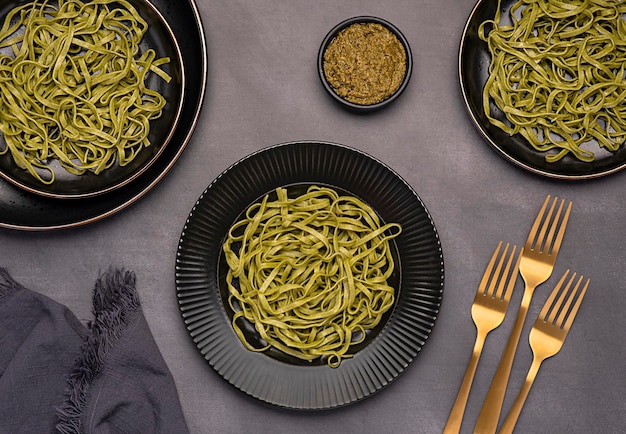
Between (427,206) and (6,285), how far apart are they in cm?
152

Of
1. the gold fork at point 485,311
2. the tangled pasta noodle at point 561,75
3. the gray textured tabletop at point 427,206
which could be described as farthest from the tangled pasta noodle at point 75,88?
the gold fork at point 485,311

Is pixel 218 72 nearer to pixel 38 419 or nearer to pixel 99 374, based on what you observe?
pixel 99 374

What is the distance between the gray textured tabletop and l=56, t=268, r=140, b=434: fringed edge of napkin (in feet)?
0.16

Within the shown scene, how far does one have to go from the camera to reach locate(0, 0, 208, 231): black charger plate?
1.92 m

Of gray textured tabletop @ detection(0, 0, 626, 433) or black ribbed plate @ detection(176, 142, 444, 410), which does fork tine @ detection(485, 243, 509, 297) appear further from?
black ribbed plate @ detection(176, 142, 444, 410)

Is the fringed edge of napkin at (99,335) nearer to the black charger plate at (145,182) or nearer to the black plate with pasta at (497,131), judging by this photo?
the black charger plate at (145,182)

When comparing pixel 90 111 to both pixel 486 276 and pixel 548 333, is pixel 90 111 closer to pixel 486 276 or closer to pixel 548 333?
pixel 486 276

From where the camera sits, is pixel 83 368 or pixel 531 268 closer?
pixel 83 368

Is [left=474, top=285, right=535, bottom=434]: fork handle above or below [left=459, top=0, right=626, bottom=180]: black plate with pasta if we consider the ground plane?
below

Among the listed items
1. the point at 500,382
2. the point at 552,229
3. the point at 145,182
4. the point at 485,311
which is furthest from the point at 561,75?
the point at 145,182

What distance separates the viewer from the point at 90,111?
1940 millimetres

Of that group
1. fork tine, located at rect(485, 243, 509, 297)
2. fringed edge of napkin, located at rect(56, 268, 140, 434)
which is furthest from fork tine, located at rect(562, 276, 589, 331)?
fringed edge of napkin, located at rect(56, 268, 140, 434)

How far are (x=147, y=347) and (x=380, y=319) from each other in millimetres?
813

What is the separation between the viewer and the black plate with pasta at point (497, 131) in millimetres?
1940
